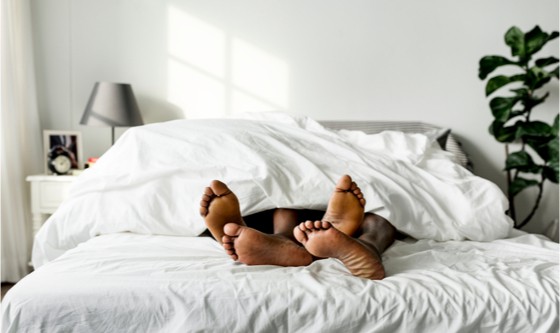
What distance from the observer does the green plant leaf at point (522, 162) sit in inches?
122

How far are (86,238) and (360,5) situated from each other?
2.09 metres

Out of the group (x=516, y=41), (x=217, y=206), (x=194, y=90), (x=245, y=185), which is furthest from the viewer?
(x=194, y=90)

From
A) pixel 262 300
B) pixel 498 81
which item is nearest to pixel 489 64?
pixel 498 81

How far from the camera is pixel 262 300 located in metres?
1.33

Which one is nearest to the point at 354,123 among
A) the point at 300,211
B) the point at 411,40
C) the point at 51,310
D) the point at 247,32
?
the point at 411,40

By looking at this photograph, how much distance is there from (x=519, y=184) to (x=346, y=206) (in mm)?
1794

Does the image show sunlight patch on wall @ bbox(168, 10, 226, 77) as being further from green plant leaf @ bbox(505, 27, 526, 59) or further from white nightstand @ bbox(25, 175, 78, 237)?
green plant leaf @ bbox(505, 27, 526, 59)

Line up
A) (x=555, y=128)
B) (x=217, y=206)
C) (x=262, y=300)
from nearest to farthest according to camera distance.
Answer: (x=262, y=300), (x=217, y=206), (x=555, y=128)

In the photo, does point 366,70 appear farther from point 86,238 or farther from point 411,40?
point 86,238

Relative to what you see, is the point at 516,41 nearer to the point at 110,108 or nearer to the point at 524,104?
the point at 524,104

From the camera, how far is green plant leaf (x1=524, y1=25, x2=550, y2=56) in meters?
3.00

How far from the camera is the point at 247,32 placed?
3373 millimetres

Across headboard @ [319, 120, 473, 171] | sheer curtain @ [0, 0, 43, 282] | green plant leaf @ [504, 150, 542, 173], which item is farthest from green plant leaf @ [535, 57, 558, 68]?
sheer curtain @ [0, 0, 43, 282]

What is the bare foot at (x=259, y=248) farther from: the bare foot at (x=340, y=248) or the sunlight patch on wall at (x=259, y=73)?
the sunlight patch on wall at (x=259, y=73)
